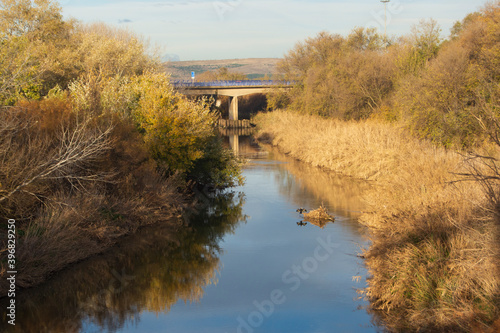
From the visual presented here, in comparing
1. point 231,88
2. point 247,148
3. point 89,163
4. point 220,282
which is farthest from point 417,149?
point 231,88

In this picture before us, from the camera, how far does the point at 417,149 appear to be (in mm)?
20766

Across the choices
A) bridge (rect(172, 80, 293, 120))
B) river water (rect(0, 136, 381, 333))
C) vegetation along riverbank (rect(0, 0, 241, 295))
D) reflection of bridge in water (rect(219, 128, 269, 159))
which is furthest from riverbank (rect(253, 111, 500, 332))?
bridge (rect(172, 80, 293, 120))

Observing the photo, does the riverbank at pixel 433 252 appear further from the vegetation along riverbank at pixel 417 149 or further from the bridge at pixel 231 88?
the bridge at pixel 231 88

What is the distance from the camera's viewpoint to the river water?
35.1ft

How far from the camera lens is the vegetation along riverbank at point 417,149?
28.8 feet

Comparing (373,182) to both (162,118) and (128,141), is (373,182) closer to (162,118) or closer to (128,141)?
(162,118)

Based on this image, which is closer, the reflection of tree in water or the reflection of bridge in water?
the reflection of tree in water

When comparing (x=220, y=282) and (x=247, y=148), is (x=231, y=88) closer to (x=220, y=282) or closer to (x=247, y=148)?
(x=247, y=148)

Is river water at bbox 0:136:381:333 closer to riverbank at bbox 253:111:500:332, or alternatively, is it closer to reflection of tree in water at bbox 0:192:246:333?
reflection of tree in water at bbox 0:192:246:333

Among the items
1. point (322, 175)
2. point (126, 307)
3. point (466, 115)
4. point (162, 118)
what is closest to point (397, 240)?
point (126, 307)

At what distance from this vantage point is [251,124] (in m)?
70.4

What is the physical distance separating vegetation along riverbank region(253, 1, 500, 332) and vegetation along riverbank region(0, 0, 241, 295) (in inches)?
299

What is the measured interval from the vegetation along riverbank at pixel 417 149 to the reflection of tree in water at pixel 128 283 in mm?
4771

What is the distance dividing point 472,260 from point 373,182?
17.3m
